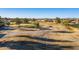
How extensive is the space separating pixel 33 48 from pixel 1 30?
0.67 m

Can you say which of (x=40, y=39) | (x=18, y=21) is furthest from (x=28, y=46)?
(x=18, y=21)

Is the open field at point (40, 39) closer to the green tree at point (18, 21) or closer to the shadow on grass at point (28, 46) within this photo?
the shadow on grass at point (28, 46)

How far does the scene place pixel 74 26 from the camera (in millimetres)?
4637

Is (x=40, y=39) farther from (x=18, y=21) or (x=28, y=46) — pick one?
(x=18, y=21)

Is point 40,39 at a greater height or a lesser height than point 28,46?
greater

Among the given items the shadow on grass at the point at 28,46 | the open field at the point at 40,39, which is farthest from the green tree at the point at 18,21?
the shadow on grass at the point at 28,46

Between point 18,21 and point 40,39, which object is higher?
point 18,21

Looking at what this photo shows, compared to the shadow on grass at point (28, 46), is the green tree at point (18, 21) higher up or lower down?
higher up

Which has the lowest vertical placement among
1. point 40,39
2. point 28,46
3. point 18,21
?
point 28,46
